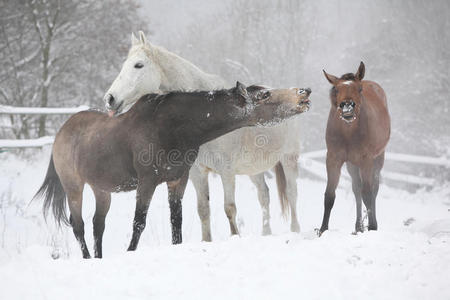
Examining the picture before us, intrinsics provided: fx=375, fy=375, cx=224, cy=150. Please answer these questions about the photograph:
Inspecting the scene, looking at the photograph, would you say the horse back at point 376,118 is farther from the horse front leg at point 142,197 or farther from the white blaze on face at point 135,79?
the white blaze on face at point 135,79

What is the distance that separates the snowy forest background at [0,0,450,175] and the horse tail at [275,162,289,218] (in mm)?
6952

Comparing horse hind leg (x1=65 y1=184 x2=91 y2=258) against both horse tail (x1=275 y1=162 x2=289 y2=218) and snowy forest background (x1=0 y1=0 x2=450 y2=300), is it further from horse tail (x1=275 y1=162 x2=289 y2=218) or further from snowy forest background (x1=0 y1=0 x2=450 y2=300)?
horse tail (x1=275 y1=162 x2=289 y2=218)

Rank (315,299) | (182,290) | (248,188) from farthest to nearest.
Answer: (248,188) < (182,290) < (315,299)

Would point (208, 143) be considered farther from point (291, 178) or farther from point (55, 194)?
point (291, 178)

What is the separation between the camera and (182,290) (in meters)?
2.15

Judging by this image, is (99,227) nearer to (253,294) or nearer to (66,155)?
(66,155)

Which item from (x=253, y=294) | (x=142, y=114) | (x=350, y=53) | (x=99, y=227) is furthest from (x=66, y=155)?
(x=350, y=53)

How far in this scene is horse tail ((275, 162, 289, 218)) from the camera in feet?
20.4

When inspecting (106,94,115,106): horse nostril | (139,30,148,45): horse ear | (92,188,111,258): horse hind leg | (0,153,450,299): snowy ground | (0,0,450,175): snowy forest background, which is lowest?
(0,153,450,299): snowy ground

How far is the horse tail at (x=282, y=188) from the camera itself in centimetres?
623

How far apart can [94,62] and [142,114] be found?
8.85m

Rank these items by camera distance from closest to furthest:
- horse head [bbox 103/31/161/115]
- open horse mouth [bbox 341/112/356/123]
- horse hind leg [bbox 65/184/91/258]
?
open horse mouth [bbox 341/112/356/123], horse head [bbox 103/31/161/115], horse hind leg [bbox 65/184/91/258]

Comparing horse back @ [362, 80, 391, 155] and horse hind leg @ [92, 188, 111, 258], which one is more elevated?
horse back @ [362, 80, 391, 155]

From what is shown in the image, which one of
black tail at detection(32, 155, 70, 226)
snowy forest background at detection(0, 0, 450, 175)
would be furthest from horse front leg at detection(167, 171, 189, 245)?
snowy forest background at detection(0, 0, 450, 175)
